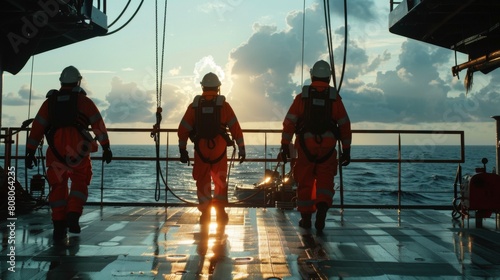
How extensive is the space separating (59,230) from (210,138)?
5.58ft

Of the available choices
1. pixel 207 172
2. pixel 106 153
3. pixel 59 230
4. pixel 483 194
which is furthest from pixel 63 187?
pixel 483 194

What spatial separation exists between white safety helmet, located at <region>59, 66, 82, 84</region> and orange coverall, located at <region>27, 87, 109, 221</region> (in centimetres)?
16

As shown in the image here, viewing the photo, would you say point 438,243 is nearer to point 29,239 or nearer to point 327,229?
point 327,229

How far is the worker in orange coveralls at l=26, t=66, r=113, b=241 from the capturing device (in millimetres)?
4996

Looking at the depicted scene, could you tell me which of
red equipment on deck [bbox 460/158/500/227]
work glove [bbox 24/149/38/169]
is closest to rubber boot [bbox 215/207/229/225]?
work glove [bbox 24/149/38/169]

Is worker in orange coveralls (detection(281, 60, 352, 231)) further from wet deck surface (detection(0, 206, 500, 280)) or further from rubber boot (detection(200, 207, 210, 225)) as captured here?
rubber boot (detection(200, 207, 210, 225))

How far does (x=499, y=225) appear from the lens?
19.4 ft

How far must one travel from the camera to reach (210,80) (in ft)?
19.1

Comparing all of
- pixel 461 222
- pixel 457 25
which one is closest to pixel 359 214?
pixel 461 222

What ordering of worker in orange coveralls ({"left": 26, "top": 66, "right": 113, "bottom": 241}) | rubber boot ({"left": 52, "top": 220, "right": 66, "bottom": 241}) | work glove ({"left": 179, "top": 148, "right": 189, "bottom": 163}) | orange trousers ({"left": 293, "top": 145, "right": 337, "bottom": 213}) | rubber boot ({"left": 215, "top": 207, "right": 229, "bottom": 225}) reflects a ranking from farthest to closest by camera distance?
work glove ({"left": 179, "top": 148, "right": 189, "bottom": 163}), rubber boot ({"left": 215, "top": 207, "right": 229, "bottom": 225}), orange trousers ({"left": 293, "top": 145, "right": 337, "bottom": 213}), worker in orange coveralls ({"left": 26, "top": 66, "right": 113, "bottom": 241}), rubber boot ({"left": 52, "top": 220, "right": 66, "bottom": 241})

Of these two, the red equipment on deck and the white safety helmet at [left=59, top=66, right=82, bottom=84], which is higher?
the white safety helmet at [left=59, top=66, right=82, bottom=84]

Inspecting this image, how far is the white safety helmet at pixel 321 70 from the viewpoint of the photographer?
18.4ft

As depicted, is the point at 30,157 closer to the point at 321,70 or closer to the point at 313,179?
the point at 313,179

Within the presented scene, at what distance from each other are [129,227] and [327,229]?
1986 millimetres
